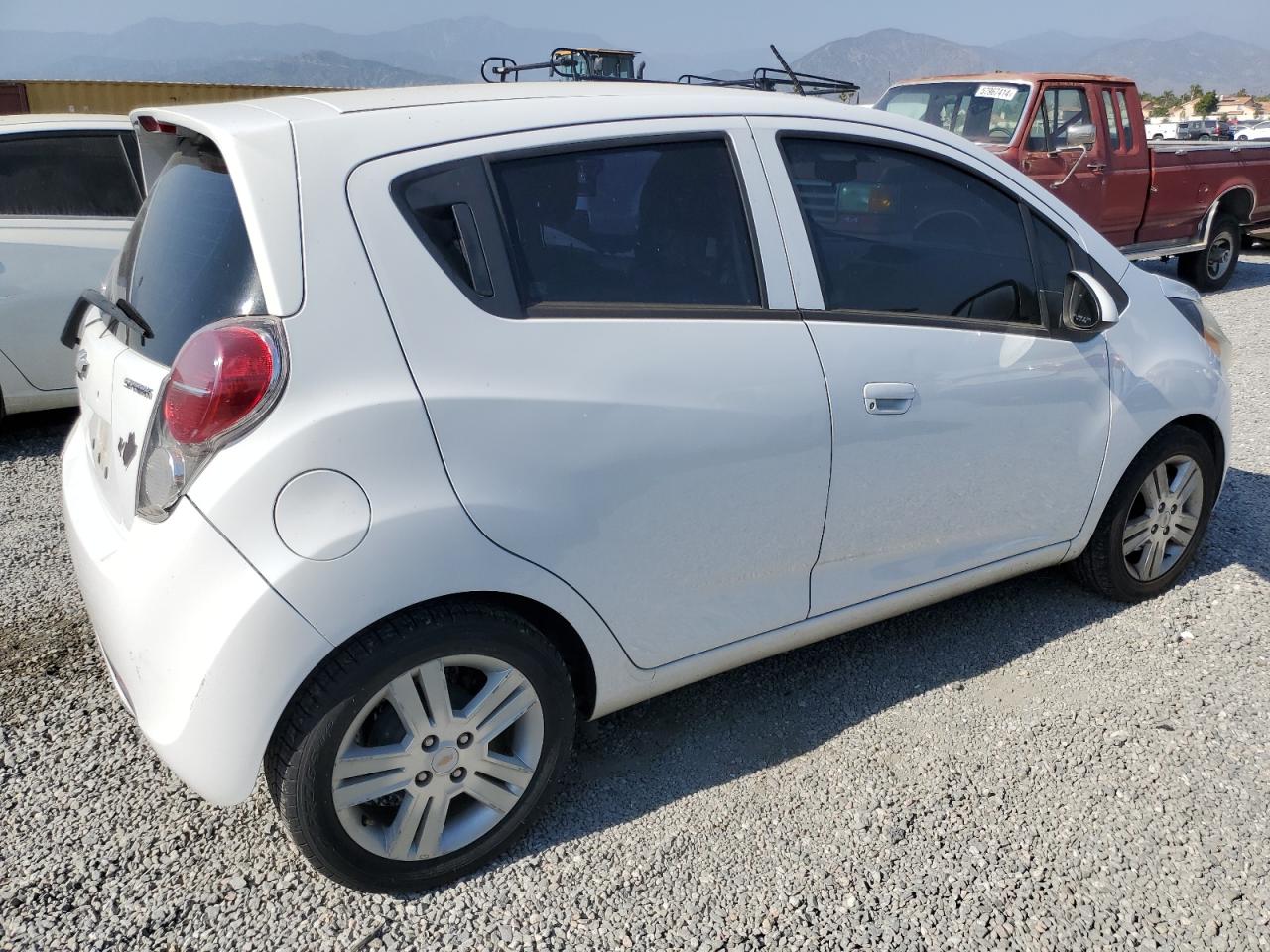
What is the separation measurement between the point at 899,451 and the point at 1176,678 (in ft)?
4.41

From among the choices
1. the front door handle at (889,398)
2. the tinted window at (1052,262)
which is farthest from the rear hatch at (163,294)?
the tinted window at (1052,262)

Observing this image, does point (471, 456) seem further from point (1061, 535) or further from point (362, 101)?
point (1061, 535)

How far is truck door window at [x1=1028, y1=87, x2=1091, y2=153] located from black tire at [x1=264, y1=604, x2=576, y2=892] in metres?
7.84

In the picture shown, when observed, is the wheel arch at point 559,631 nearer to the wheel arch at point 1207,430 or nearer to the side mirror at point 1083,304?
the side mirror at point 1083,304

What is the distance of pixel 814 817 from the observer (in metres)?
2.54

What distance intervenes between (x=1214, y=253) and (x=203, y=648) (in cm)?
1151

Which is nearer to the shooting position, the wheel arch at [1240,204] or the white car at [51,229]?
the white car at [51,229]

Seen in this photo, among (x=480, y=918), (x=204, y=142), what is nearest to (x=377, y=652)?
(x=480, y=918)

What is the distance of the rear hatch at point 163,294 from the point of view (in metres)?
2.00

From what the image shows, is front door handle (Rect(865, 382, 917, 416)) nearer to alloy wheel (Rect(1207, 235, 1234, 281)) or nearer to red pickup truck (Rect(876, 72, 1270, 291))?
red pickup truck (Rect(876, 72, 1270, 291))

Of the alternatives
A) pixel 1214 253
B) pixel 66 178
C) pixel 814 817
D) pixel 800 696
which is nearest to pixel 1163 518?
pixel 800 696

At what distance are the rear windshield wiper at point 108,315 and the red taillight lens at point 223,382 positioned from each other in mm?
372

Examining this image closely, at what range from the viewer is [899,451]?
8.71 feet

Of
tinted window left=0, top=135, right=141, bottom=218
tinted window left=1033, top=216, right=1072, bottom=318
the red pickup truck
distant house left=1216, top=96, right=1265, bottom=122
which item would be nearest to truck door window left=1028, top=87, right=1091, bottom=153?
the red pickup truck
